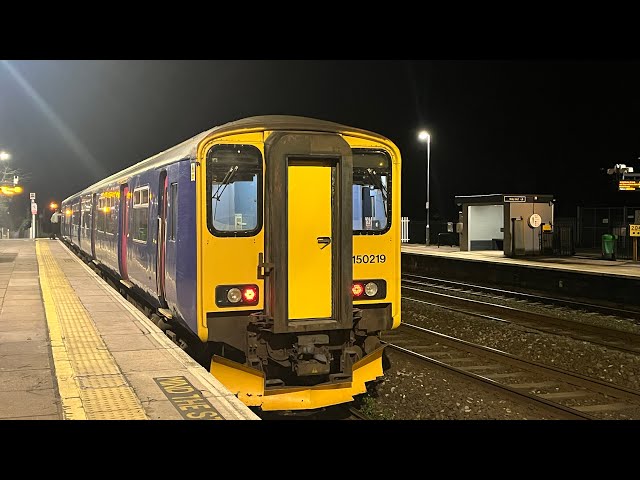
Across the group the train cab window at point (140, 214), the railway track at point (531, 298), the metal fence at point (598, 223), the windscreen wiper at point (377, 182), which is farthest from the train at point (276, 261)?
the metal fence at point (598, 223)

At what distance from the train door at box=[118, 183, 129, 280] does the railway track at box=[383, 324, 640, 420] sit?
5149 millimetres

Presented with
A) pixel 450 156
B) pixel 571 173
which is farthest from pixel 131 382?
pixel 450 156

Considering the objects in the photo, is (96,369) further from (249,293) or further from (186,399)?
(249,293)

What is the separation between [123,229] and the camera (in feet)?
42.1

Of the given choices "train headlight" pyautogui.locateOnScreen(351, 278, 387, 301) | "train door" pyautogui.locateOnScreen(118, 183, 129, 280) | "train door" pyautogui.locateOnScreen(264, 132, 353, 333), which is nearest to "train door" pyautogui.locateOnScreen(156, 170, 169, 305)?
"train door" pyautogui.locateOnScreen(264, 132, 353, 333)

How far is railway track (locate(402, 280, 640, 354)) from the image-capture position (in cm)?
1154

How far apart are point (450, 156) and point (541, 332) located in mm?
52255

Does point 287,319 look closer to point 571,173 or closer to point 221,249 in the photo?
point 221,249

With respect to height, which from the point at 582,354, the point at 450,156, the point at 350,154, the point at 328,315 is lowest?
the point at 582,354

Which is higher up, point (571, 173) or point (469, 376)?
point (571, 173)

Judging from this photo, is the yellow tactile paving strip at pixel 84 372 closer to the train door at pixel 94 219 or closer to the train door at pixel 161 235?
the train door at pixel 161 235

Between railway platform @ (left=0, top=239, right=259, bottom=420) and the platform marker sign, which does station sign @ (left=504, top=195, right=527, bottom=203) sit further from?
the platform marker sign

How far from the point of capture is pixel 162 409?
577cm

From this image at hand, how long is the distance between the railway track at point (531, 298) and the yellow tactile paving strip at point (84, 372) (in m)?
10.3
